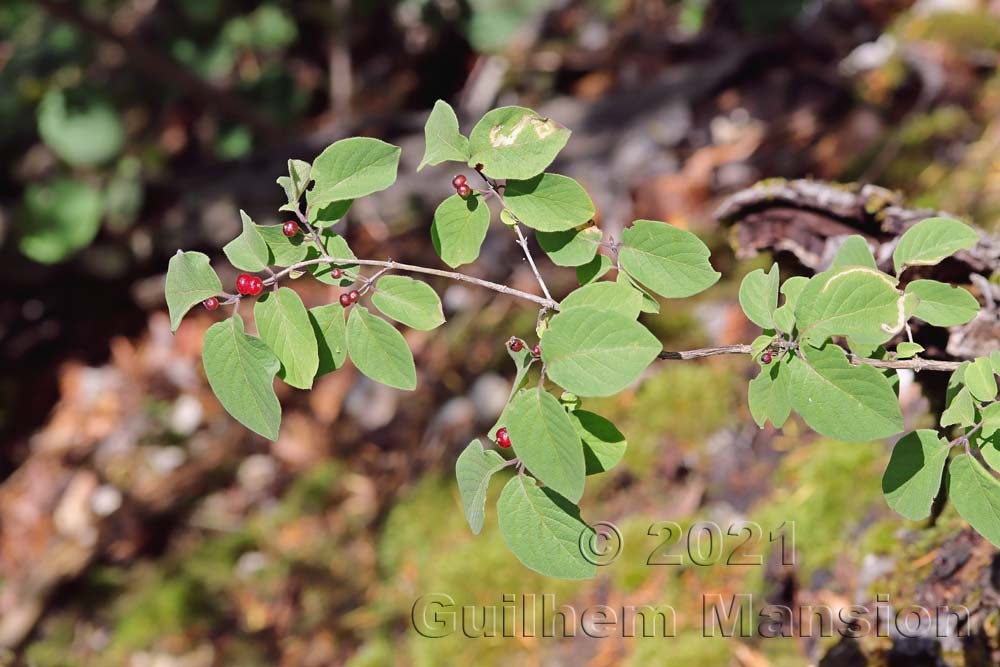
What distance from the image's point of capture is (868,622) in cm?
136

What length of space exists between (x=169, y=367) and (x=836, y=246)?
2388mm

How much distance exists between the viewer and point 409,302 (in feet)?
3.04

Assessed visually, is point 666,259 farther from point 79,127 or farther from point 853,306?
point 79,127

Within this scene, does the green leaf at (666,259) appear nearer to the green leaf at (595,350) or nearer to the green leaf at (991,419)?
the green leaf at (595,350)

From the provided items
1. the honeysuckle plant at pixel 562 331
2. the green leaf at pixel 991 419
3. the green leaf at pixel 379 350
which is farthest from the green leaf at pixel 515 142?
the green leaf at pixel 991 419

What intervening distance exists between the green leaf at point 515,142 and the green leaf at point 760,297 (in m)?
0.26

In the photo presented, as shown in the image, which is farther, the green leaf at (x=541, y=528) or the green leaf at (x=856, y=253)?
the green leaf at (x=856, y=253)

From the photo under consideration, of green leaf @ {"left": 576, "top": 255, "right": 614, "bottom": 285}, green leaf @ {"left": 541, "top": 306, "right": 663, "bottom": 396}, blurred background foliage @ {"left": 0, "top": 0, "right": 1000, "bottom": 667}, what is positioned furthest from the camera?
blurred background foliage @ {"left": 0, "top": 0, "right": 1000, "bottom": 667}

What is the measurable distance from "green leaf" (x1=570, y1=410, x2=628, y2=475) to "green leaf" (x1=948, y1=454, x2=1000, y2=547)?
0.37 metres

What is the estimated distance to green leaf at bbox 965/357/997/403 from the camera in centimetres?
83

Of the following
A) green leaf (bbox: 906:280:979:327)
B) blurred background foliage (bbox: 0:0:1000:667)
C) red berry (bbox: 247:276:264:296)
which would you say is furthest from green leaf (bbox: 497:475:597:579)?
blurred background foliage (bbox: 0:0:1000:667)

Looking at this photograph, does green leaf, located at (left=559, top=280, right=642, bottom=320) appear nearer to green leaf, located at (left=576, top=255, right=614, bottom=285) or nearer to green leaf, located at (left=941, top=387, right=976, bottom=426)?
green leaf, located at (left=576, top=255, right=614, bottom=285)

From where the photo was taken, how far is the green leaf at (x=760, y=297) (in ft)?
2.88

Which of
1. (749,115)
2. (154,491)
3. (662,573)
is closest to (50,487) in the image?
(154,491)
